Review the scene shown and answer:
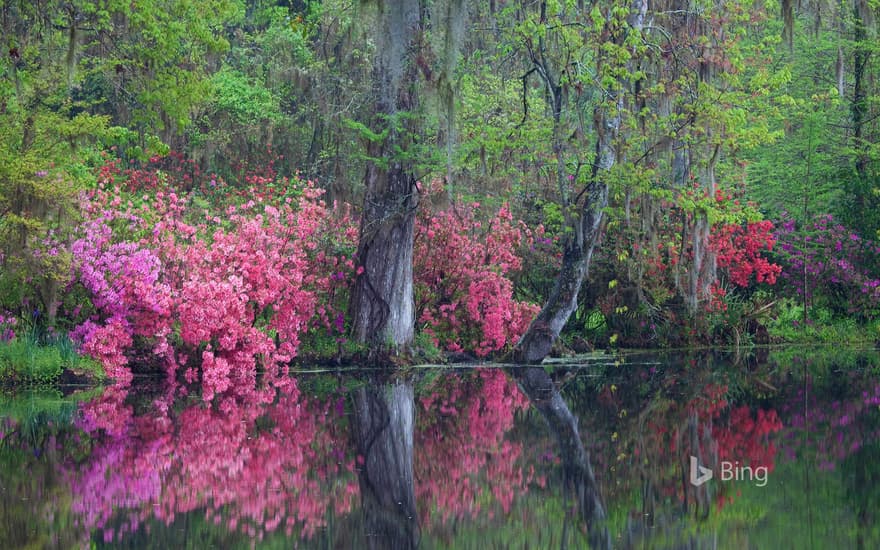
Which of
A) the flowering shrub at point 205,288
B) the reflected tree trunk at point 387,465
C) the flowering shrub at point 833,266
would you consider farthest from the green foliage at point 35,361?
the flowering shrub at point 833,266

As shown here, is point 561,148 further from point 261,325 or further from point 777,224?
point 777,224

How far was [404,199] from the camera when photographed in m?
18.9

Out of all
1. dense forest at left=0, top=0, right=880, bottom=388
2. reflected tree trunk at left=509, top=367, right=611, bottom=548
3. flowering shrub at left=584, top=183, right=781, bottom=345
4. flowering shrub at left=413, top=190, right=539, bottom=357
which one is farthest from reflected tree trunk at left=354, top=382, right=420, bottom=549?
flowering shrub at left=584, top=183, right=781, bottom=345

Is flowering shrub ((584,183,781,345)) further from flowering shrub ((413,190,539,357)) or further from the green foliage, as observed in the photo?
the green foliage

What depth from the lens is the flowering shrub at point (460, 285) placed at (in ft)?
67.5

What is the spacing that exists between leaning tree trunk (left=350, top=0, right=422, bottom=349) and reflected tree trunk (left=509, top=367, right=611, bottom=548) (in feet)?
7.71

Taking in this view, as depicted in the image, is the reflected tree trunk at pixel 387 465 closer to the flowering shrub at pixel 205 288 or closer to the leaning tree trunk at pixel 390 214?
the flowering shrub at pixel 205 288

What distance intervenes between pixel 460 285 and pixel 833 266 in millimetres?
9600

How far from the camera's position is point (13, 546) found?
6984 mm

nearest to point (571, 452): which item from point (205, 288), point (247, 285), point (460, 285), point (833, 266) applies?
point (205, 288)

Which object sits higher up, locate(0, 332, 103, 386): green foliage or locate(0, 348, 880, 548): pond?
locate(0, 332, 103, 386): green foliage

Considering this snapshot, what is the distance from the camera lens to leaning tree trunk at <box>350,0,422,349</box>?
60.6 feet

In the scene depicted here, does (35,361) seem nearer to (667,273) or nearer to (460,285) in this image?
(460,285)

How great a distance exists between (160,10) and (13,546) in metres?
12.8
